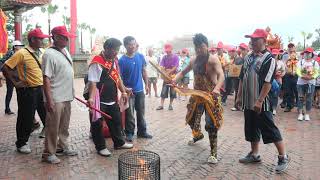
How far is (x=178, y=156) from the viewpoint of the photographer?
6113mm

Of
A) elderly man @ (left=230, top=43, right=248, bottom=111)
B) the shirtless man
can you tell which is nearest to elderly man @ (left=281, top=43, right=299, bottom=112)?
elderly man @ (left=230, top=43, right=248, bottom=111)

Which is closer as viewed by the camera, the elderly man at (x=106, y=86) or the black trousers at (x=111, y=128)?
the elderly man at (x=106, y=86)

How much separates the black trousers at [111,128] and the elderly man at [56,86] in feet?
1.72

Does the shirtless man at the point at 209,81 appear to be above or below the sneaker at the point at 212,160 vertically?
above

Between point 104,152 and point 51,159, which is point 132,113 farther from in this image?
point 51,159

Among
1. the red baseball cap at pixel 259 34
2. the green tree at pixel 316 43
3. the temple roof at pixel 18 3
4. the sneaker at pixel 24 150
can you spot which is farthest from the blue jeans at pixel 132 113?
the green tree at pixel 316 43

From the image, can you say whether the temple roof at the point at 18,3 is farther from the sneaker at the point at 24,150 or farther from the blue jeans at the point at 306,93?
the blue jeans at the point at 306,93

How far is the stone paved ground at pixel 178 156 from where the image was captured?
17.2 feet

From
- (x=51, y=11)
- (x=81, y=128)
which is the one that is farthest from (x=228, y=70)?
(x=51, y=11)

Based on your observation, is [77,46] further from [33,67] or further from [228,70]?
[33,67]

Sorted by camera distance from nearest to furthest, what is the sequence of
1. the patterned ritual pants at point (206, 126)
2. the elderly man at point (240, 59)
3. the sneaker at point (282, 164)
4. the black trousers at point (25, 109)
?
the sneaker at point (282, 164) → the patterned ritual pants at point (206, 126) → the black trousers at point (25, 109) → the elderly man at point (240, 59)

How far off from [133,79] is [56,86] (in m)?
1.86

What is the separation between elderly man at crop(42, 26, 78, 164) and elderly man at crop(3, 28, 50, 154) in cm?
59

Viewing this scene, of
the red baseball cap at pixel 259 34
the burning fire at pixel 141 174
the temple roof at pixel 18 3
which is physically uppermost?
the temple roof at pixel 18 3
